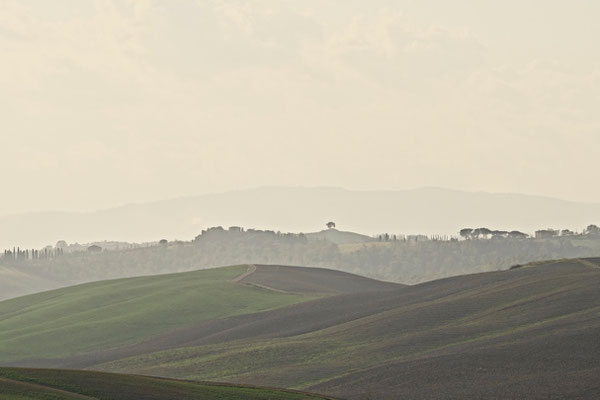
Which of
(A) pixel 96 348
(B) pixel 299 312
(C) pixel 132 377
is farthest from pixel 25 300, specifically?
(C) pixel 132 377

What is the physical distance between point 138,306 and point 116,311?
2938 millimetres

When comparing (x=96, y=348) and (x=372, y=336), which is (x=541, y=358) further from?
(x=96, y=348)

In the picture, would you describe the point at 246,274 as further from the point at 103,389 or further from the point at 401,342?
the point at 103,389

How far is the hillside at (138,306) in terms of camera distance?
109 m

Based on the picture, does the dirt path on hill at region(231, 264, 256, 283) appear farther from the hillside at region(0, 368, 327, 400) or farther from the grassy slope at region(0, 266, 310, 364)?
the hillside at region(0, 368, 327, 400)

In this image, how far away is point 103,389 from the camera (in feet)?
162

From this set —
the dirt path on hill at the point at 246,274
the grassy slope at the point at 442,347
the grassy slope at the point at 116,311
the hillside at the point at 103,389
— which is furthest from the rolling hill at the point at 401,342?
the dirt path on hill at the point at 246,274

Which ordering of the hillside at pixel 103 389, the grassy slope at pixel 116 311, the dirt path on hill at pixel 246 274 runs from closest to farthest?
the hillside at pixel 103 389
the grassy slope at pixel 116 311
the dirt path on hill at pixel 246 274

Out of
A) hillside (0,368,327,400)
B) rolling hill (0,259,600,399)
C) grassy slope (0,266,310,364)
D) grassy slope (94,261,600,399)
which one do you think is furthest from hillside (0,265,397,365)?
hillside (0,368,327,400)

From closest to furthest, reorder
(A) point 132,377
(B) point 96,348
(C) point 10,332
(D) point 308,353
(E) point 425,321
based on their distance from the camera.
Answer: (A) point 132,377 → (D) point 308,353 → (E) point 425,321 → (B) point 96,348 → (C) point 10,332

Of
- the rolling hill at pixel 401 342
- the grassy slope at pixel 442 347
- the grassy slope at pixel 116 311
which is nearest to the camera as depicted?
the rolling hill at pixel 401 342

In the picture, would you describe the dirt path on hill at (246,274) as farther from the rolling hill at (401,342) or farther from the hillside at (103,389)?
the hillside at (103,389)

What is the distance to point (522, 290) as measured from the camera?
91938mm

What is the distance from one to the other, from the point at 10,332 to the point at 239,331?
111 feet
